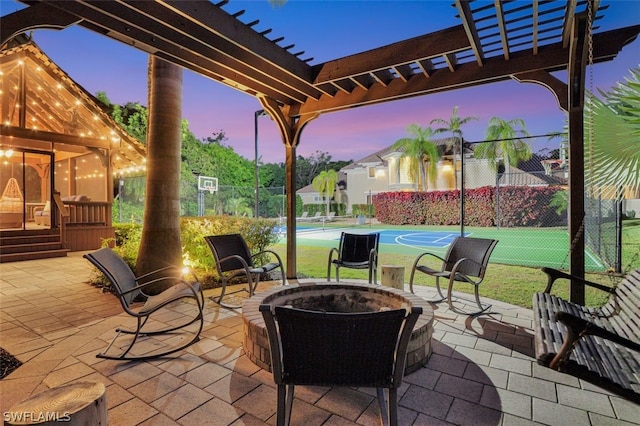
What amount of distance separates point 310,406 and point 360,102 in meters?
3.94

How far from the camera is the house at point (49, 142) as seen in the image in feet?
27.6

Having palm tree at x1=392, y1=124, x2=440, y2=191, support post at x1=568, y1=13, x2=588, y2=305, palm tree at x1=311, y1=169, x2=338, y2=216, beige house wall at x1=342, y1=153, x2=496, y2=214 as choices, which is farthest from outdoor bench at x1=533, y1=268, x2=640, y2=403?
palm tree at x1=311, y1=169, x2=338, y2=216

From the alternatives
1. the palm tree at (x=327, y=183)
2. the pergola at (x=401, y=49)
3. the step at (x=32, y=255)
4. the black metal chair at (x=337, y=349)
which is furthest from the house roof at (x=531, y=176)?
the step at (x=32, y=255)

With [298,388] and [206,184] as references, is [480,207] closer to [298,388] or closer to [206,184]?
[206,184]

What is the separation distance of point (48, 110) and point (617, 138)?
13922 millimetres

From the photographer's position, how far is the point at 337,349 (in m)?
1.59

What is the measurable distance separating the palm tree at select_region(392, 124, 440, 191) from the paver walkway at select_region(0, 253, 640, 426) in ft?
68.7

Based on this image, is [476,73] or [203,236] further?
[203,236]

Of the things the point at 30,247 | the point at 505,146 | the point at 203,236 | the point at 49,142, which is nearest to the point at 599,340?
the point at 203,236

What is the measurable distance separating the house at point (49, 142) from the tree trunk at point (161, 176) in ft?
18.3

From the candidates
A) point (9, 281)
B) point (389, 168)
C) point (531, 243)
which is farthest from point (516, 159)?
point (9, 281)

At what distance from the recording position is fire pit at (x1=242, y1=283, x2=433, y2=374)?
248cm

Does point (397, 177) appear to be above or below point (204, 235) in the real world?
above

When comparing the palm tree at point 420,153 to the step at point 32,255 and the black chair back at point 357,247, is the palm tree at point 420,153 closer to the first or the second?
the black chair back at point 357,247
